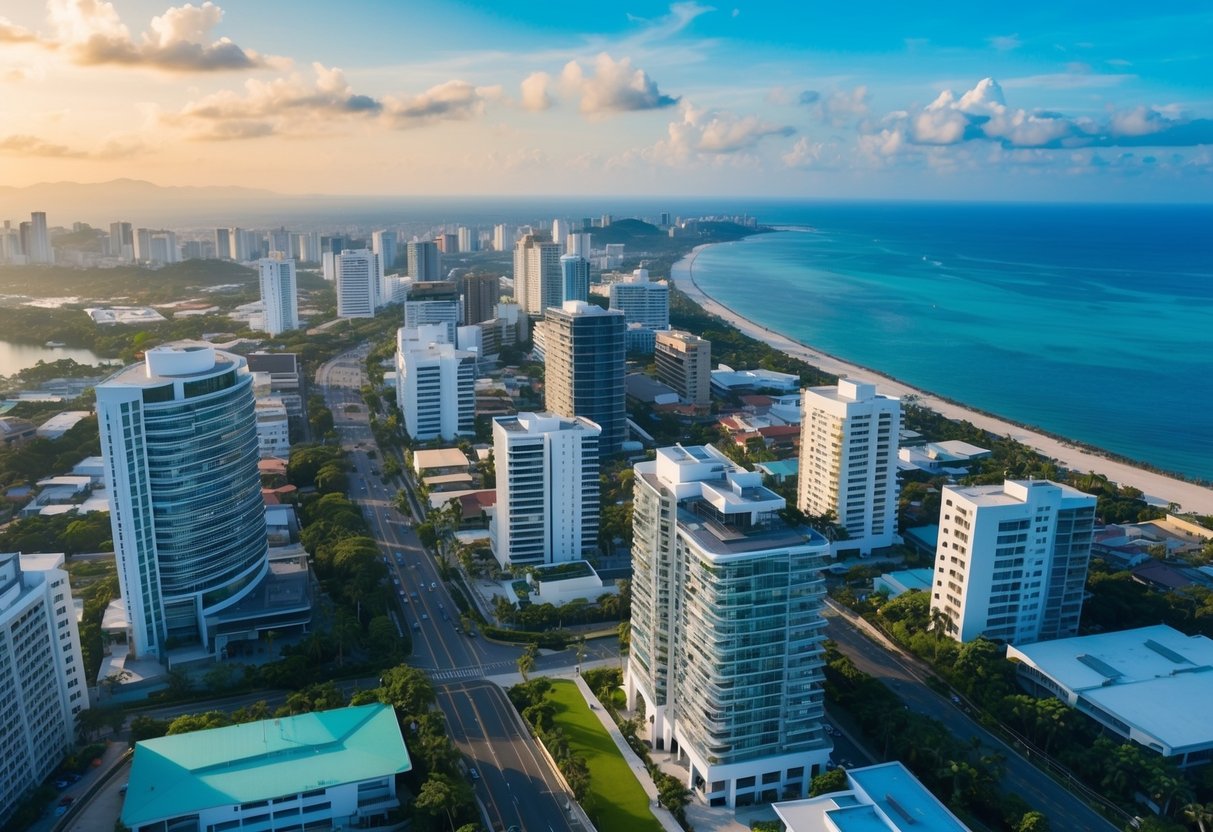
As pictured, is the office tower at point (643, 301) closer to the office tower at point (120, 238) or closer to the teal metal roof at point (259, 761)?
the teal metal roof at point (259, 761)

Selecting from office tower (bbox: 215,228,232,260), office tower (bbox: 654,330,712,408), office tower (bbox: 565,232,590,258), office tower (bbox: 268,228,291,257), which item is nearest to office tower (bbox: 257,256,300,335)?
office tower (bbox: 654,330,712,408)

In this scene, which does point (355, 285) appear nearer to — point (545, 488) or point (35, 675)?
point (545, 488)

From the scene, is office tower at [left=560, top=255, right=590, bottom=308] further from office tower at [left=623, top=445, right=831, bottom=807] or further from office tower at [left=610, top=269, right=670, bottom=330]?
office tower at [left=623, top=445, right=831, bottom=807]

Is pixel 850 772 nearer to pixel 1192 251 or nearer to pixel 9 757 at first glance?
pixel 9 757

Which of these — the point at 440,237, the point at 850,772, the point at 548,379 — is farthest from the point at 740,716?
the point at 440,237

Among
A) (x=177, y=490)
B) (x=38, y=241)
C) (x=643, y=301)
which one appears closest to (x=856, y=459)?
(x=177, y=490)
